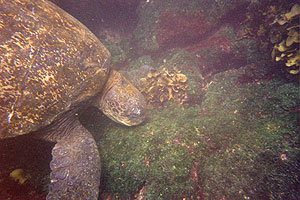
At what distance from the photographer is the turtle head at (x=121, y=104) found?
3.51m

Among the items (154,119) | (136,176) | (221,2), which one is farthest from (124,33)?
(136,176)

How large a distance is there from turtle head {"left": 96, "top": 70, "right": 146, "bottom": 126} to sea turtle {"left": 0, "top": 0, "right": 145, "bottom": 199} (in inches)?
15.3

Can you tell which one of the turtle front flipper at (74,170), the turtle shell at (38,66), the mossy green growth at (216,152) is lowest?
the mossy green growth at (216,152)

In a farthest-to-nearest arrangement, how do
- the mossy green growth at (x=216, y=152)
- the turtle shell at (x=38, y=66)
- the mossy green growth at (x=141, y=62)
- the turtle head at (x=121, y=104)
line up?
the mossy green growth at (x=141, y=62)
the turtle head at (x=121, y=104)
the mossy green growth at (x=216, y=152)
the turtle shell at (x=38, y=66)

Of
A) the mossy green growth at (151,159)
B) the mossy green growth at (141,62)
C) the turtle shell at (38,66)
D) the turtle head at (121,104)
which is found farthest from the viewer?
the mossy green growth at (141,62)

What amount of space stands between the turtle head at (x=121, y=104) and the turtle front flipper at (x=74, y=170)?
3.10 feet

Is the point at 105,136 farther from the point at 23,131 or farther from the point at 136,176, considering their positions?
the point at 23,131

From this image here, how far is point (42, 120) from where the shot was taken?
97.8 inches

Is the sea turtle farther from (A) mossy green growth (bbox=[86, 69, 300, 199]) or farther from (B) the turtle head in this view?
(A) mossy green growth (bbox=[86, 69, 300, 199])

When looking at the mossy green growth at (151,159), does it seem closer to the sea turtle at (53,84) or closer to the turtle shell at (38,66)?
the sea turtle at (53,84)

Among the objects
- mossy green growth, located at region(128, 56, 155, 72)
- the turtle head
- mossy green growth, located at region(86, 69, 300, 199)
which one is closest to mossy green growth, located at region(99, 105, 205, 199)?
mossy green growth, located at region(86, 69, 300, 199)

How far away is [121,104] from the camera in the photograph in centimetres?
351

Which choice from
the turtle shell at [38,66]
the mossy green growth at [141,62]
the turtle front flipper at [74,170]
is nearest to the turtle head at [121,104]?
the turtle shell at [38,66]

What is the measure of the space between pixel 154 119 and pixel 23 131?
292 centimetres
